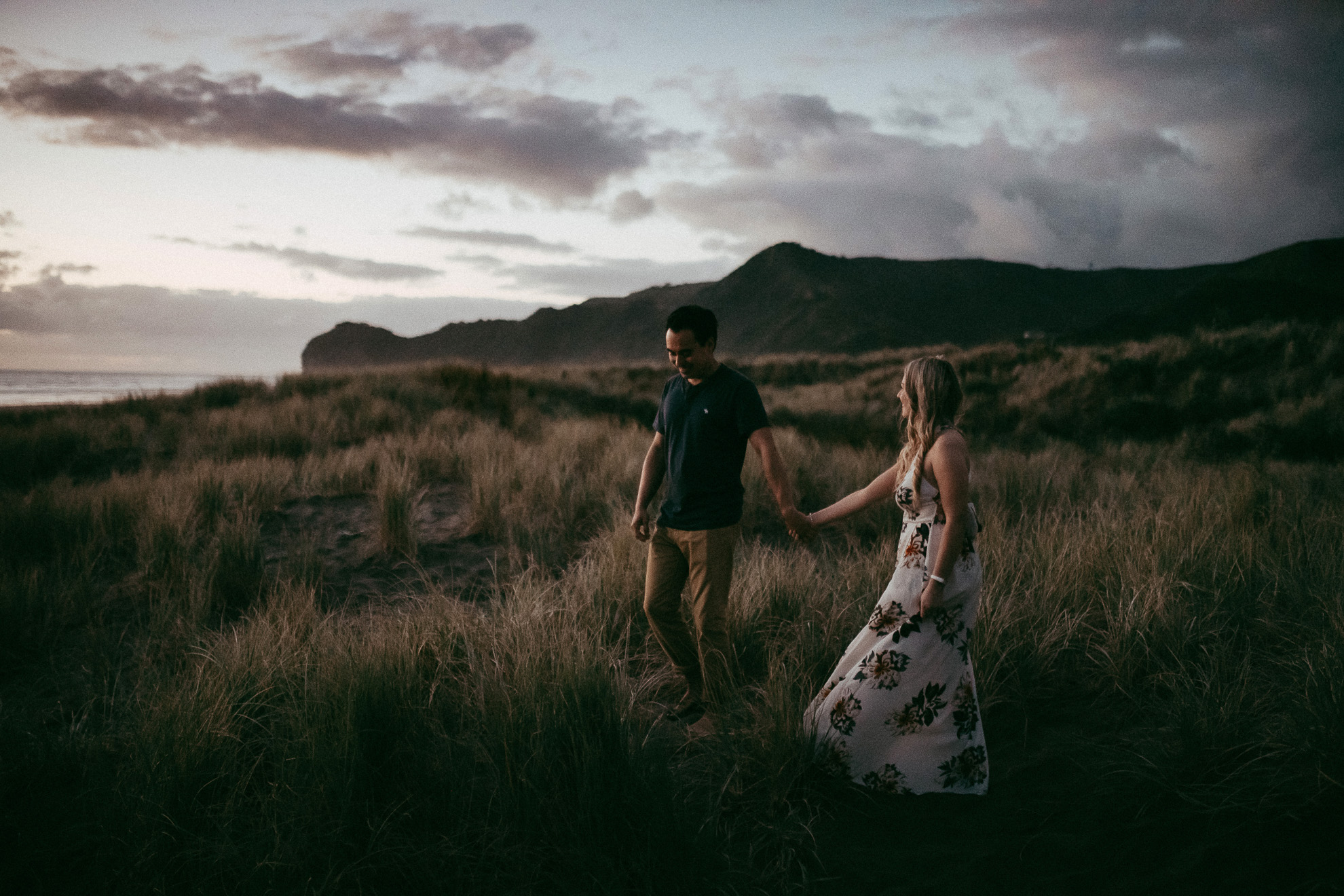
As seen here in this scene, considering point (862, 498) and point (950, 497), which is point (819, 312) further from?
point (950, 497)

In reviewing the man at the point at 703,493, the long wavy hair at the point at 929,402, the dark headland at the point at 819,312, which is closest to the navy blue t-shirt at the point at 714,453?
the man at the point at 703,493

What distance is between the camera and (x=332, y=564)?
5.93 meters

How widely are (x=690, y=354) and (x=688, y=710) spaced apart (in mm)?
1798

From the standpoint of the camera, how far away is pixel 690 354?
125 inches

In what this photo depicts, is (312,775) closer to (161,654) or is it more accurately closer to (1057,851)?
(161,654)

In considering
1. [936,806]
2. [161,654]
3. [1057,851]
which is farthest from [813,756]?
[161,654]

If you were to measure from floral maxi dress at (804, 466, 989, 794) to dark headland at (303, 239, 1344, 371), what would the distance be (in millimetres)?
81096

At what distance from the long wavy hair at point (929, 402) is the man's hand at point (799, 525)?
22.5 inches

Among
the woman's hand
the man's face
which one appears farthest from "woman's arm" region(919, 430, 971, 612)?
the man's face

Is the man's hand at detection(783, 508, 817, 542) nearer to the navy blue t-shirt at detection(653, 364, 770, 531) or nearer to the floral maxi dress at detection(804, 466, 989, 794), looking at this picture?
the navy blue t-shirt at detection(653, 364, 770, 531)

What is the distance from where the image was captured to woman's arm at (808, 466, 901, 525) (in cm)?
288

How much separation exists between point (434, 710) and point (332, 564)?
3.51 m

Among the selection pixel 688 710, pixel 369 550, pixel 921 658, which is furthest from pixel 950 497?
pixel 369 550

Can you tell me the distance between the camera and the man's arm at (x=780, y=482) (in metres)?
3.05
